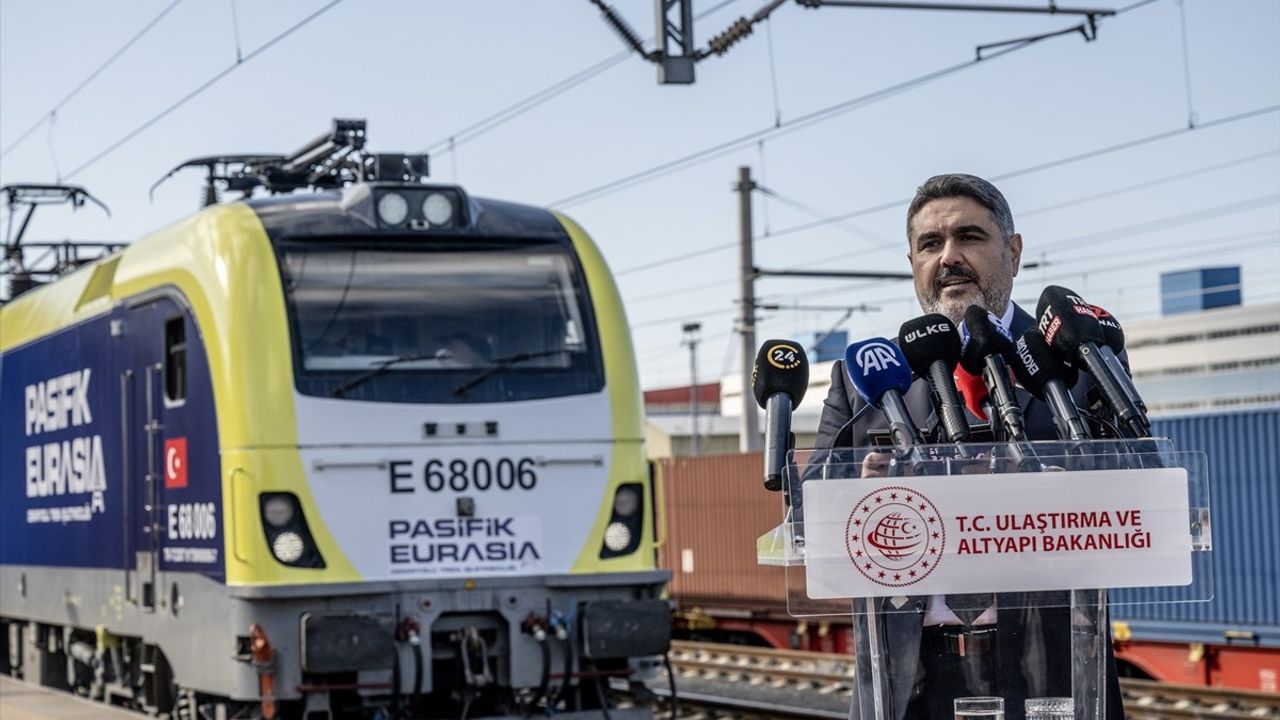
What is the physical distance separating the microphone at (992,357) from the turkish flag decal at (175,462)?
7289 mm

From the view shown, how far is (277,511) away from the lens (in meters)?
8.98

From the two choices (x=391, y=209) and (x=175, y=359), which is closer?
(x=391, y=209)

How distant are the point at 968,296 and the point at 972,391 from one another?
19 centimetres

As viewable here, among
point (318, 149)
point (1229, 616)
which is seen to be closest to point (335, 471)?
point (318, 149)

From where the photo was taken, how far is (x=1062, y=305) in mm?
2992

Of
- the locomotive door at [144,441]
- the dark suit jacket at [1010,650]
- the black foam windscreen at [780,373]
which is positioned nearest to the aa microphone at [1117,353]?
the dark suit jacket at [1010,650]

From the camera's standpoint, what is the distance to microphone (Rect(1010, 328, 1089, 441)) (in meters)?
2.94

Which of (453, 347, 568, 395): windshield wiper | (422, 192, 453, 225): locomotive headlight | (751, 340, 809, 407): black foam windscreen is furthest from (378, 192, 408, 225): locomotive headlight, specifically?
(751, 340, 809, 407): black foam windscreen

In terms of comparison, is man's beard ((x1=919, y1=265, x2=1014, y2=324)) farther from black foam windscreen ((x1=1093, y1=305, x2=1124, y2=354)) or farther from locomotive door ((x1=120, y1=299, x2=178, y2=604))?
locomotive door ((x1=120, y1=299, x2=178, y2=604))

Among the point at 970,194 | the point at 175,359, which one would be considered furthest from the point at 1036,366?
the point at 175,359

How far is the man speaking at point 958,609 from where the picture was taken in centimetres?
290

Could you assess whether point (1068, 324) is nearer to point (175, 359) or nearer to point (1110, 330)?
point (1110, 330)

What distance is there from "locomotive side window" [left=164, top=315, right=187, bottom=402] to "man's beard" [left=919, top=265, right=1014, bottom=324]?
281 inches

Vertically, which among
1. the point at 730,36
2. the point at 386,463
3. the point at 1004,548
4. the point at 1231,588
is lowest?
the point at 1231,588
